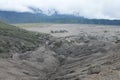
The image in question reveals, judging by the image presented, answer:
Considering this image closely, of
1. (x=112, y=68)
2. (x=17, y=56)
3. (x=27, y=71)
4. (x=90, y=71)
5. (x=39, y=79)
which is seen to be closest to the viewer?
(x=112, y=68)

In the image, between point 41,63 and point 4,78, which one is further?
point 41,63

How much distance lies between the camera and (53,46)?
7446 inches

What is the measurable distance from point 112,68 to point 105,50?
46.5 metres

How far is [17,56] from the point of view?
137 m

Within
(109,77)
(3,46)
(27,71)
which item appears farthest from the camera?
(3,46)

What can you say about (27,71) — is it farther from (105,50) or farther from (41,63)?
(105,50)

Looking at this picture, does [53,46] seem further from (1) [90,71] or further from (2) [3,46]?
(1) [90,71]

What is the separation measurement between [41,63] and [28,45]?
57300 millimetres

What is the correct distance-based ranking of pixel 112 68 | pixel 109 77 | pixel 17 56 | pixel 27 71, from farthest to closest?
pixel 17 56 < pixel 27 71 < pixel 112 68 < pixel 109 77

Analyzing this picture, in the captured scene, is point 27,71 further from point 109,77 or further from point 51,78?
point 109,77

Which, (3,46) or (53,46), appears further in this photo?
(53,46)

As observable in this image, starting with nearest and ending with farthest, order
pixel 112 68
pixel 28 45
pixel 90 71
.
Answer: pixel 112 68 < pixel 90 71 < pixel 28 45

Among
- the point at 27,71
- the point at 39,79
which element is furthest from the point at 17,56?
the point at 39,79

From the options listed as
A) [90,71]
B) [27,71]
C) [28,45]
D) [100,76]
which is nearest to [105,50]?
[27,71]
